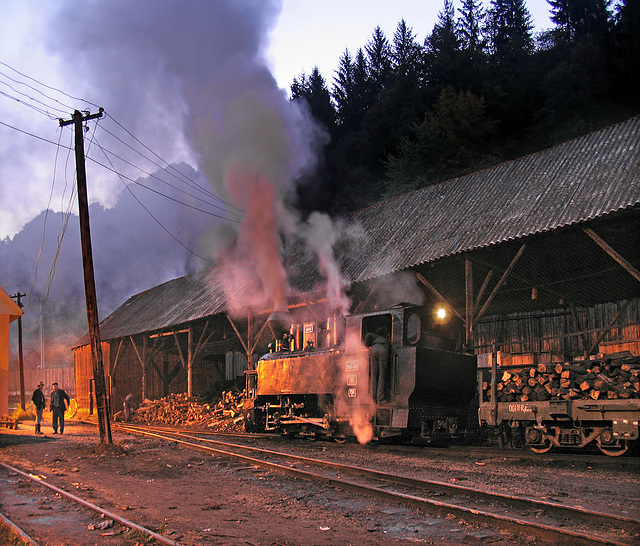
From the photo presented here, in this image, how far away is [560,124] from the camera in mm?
38969

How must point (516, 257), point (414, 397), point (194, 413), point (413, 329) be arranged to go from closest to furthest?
point (414, 397) < point (413, 329) < point (516, 257) < point (194, 413)

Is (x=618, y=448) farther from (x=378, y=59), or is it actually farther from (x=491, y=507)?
(x=378, y=59)

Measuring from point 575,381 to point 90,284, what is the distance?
11232mm

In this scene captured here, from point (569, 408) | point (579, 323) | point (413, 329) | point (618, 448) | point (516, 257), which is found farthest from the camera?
point (579, 323)

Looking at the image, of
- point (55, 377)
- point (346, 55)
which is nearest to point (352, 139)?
point (346, 55)

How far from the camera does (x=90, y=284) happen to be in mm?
14688

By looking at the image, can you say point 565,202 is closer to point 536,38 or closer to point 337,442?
point 337,442

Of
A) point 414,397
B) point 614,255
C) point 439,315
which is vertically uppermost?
point 614,255

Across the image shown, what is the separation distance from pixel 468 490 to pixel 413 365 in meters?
4.19

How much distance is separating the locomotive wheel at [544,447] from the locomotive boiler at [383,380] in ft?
5.00

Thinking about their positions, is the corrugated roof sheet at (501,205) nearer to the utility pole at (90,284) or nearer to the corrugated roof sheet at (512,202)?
the corrugated roof sheet at (512,202)

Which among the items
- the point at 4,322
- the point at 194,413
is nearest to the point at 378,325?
the point at 194,413

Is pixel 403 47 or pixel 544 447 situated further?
pixel 403 47

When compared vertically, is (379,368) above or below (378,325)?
below
